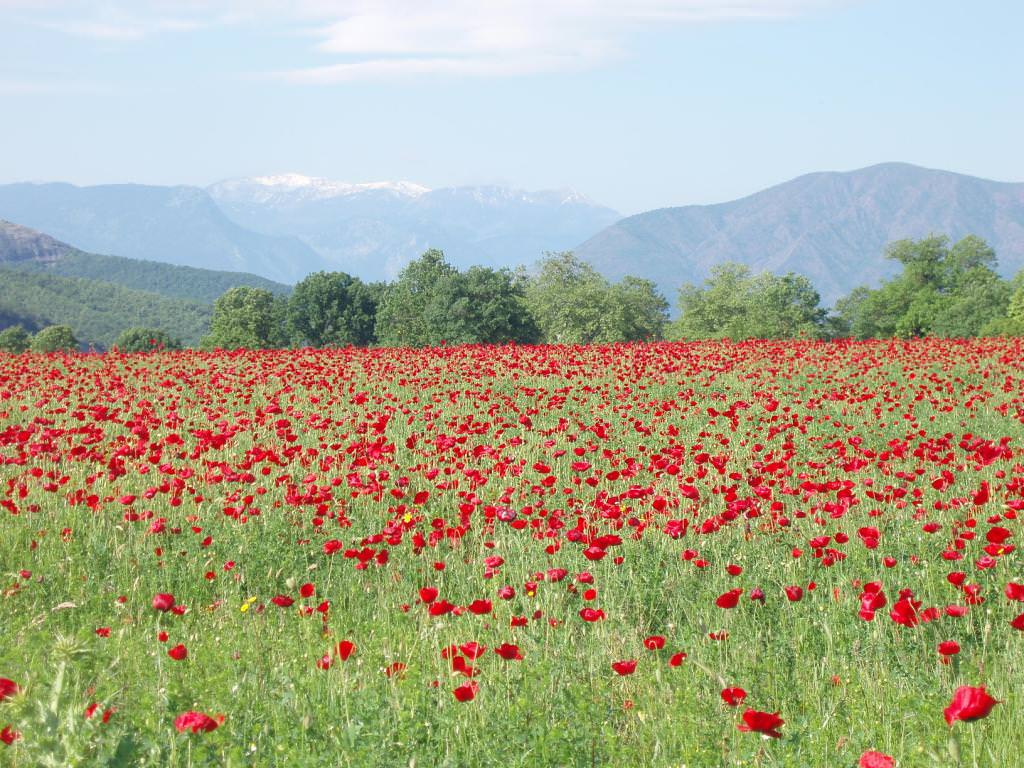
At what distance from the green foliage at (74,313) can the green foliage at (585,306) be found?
84.1 m

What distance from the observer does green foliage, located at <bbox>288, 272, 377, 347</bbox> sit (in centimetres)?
7744

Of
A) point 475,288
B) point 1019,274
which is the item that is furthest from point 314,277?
point 1019,274

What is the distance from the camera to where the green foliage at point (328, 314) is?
77.4 meters

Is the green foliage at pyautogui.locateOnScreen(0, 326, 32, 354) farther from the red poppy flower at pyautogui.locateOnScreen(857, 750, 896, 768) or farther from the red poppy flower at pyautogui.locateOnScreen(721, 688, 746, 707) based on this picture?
the red poppy flower at pyautogui.locateOnScreen(857, 750, 896, 768)

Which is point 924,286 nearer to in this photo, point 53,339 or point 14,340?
point 53,339

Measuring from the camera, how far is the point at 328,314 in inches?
3049

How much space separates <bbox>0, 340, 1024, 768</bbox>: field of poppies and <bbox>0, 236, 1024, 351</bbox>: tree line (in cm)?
4342

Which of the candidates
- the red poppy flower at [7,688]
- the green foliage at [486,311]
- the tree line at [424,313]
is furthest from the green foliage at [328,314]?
the red poppy flower at [7,688]

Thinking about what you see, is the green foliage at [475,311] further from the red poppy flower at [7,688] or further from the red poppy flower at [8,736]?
the red poppy flower at [7,688]

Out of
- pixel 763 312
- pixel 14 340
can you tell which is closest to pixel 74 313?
pixel 14 340

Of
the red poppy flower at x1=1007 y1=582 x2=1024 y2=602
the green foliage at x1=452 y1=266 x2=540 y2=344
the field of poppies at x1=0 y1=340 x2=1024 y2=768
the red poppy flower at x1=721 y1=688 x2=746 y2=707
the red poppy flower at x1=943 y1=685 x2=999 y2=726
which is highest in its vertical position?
the green foliage at x1=452 y1=266 x2=540 y2=344

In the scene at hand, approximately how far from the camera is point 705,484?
8891mm

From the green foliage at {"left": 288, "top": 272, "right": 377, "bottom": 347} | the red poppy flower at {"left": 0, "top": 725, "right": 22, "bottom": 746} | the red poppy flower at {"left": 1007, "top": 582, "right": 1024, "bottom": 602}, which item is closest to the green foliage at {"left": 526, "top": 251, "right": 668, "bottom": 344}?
the green foliage at {"left": 288, "top": 272, "right": 377, "bottom": 347}

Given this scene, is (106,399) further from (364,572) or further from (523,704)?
(523,704)
